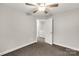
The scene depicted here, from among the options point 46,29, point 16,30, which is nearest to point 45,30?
point 46,29

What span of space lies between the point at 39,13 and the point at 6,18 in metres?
0.65

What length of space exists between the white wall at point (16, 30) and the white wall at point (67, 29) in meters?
0.46

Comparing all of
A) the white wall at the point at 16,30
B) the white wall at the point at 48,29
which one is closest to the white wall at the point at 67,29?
the white wall at the point at 48,29

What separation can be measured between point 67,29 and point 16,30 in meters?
0.97

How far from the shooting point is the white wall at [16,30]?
151cm

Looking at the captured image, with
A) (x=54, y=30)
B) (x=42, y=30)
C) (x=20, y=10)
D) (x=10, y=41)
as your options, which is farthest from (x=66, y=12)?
(x=10, y=41)

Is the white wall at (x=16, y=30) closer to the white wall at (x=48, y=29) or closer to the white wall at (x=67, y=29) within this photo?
the white wall at (x=48, y=29)

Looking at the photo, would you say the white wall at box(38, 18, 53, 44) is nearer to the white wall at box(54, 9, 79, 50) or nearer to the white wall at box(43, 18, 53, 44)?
the white wall at box(43, 18, 53, 44)

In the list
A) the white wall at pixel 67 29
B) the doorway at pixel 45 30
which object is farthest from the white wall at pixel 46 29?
the white wall at pixel 67 29

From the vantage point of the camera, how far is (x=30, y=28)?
1562 mm

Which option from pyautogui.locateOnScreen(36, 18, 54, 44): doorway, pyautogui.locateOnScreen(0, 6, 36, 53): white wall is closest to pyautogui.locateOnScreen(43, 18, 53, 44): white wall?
pyautogui.locateOnScreen(36, 18, 54, 44): doorway

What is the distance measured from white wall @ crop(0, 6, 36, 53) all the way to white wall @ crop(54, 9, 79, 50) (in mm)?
463

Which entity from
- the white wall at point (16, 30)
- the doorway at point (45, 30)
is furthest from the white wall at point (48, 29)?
the white wall at point (16, 30)

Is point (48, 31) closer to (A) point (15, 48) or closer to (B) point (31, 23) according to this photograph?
(B) point (31, 23)
